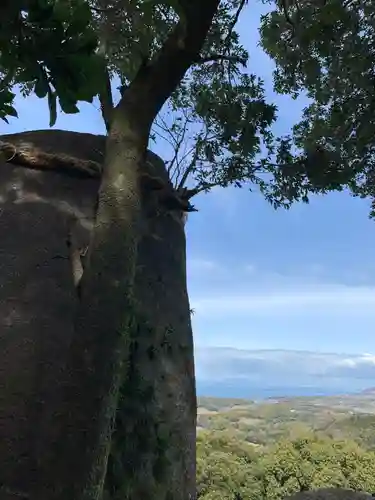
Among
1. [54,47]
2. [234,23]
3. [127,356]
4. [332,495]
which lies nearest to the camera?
[54,47]

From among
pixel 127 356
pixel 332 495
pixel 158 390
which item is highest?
pixel 127 356

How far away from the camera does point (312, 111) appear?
7.56m

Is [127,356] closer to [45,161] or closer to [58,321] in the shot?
[58,321]

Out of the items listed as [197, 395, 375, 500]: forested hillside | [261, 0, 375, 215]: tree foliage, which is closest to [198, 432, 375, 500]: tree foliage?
[197, 395, 375, 500]: forested hillside

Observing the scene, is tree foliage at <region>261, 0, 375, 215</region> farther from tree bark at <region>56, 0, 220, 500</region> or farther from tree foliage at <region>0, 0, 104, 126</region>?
tree foliage at <region>0, 0, 104, 126</region>

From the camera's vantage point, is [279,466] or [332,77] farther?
[279,466]

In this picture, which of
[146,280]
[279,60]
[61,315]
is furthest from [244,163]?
[61,315]

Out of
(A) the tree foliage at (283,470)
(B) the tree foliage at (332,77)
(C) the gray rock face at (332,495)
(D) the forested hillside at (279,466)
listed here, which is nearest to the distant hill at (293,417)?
(D) the forested hillside at (279,466)

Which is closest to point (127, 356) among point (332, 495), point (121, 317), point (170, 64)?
point (121, 317)

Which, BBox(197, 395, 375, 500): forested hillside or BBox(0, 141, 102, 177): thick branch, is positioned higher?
BBox(0, 141, 102, 177): thick branch

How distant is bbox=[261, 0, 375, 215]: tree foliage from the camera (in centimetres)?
623

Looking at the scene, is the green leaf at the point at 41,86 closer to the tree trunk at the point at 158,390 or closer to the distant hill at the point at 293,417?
the tree trunk at the point at 158,390

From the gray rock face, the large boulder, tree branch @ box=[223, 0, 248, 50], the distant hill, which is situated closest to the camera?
the large boulder

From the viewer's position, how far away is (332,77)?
7004mm
